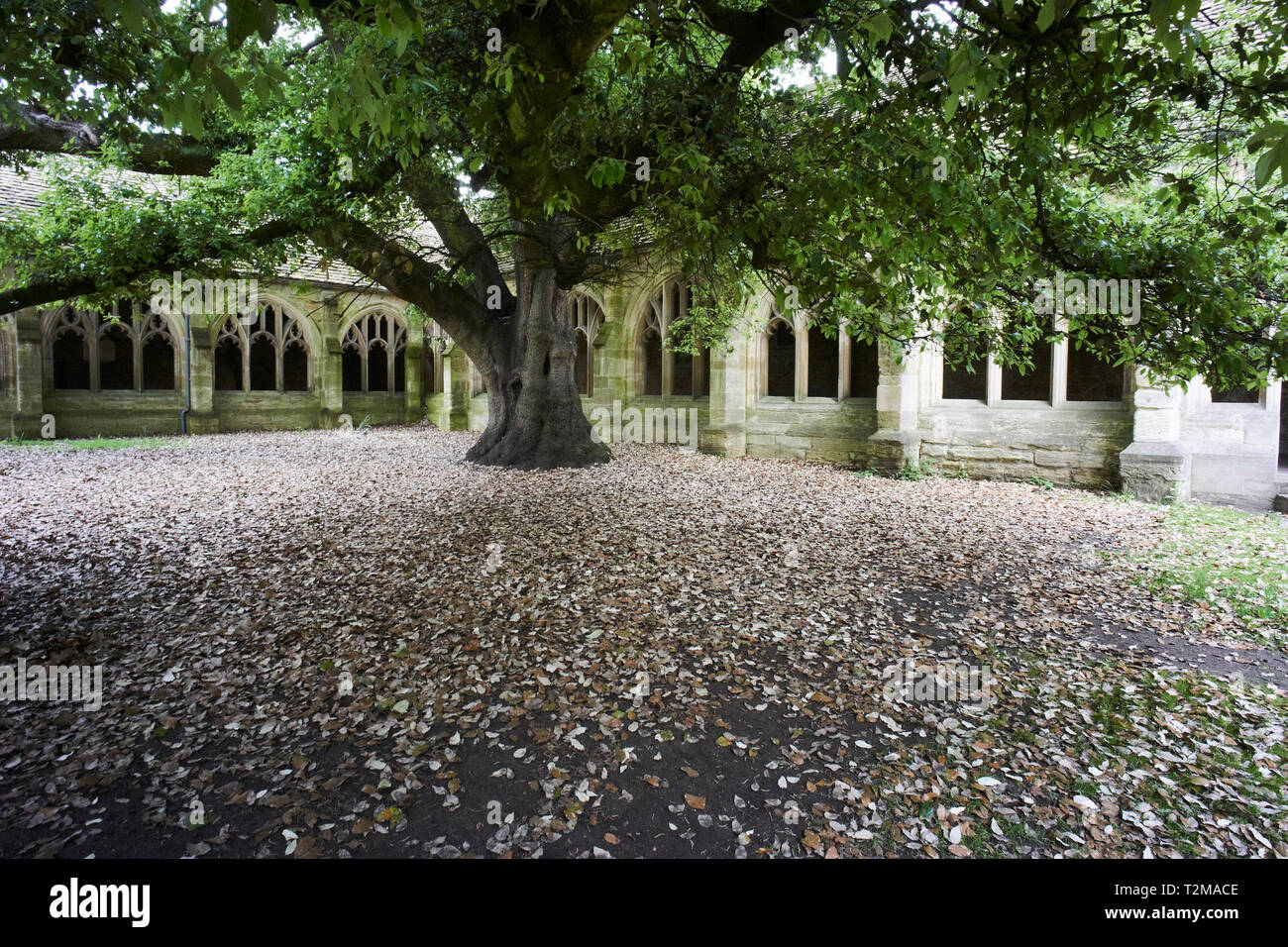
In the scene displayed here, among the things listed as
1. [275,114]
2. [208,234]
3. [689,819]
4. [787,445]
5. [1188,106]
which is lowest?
[689,819]

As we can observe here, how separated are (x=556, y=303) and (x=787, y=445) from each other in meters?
5.18

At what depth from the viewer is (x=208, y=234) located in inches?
236

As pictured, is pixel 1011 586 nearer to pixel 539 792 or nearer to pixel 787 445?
pixel 539 792

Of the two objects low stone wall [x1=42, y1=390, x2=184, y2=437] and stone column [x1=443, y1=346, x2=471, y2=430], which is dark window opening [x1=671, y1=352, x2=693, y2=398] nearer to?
stone column [x1=443, y1=346, x2=471, y2=430]

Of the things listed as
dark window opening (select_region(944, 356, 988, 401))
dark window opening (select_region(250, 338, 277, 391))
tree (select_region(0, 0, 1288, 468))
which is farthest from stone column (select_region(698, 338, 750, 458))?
dark window opening (select_region(250, 338, 277, 391))

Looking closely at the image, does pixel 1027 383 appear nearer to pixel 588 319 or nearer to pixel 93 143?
pixel 588 319

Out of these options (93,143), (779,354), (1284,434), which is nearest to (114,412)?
(93,143)

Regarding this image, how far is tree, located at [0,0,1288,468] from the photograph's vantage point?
3.29 meters

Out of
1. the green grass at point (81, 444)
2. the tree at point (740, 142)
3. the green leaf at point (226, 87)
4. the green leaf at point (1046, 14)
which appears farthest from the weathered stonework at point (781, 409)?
the green leaf at point (226, 87)

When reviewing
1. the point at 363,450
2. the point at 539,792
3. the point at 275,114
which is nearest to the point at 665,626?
the point at 539,792

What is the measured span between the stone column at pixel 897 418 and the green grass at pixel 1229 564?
3.70 metres

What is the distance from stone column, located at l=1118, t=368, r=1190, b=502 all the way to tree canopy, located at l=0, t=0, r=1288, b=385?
11.1ft

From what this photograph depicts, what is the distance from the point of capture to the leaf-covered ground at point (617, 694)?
2.49 meters

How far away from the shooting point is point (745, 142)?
4.39 metres
